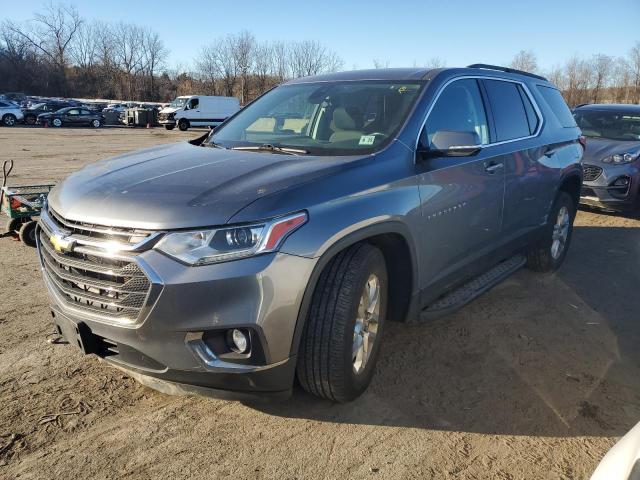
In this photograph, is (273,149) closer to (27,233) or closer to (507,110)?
(507,110)

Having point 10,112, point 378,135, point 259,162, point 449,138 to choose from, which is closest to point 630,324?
point 449,138

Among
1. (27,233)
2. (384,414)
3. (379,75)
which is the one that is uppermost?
(379,75)

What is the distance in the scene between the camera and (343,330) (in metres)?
2.63

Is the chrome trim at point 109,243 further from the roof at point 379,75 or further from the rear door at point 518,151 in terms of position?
the rear door at point 518,151

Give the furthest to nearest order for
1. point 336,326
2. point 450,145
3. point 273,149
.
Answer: point 273,149, point 450,145, point 336,326

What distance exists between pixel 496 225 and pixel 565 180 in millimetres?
1743

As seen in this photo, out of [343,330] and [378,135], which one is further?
[378,135]

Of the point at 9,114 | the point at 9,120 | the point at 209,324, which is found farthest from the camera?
the point at 9,120

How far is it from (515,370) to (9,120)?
121ft

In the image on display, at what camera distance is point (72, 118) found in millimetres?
34906

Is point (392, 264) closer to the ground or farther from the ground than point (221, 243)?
closer to the ground

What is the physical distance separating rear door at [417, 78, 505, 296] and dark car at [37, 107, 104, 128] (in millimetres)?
36141

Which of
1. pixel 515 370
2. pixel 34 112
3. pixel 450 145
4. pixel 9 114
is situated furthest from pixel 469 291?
pixel 34 112

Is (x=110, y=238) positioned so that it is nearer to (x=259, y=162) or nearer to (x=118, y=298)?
(x=118, y=298)
